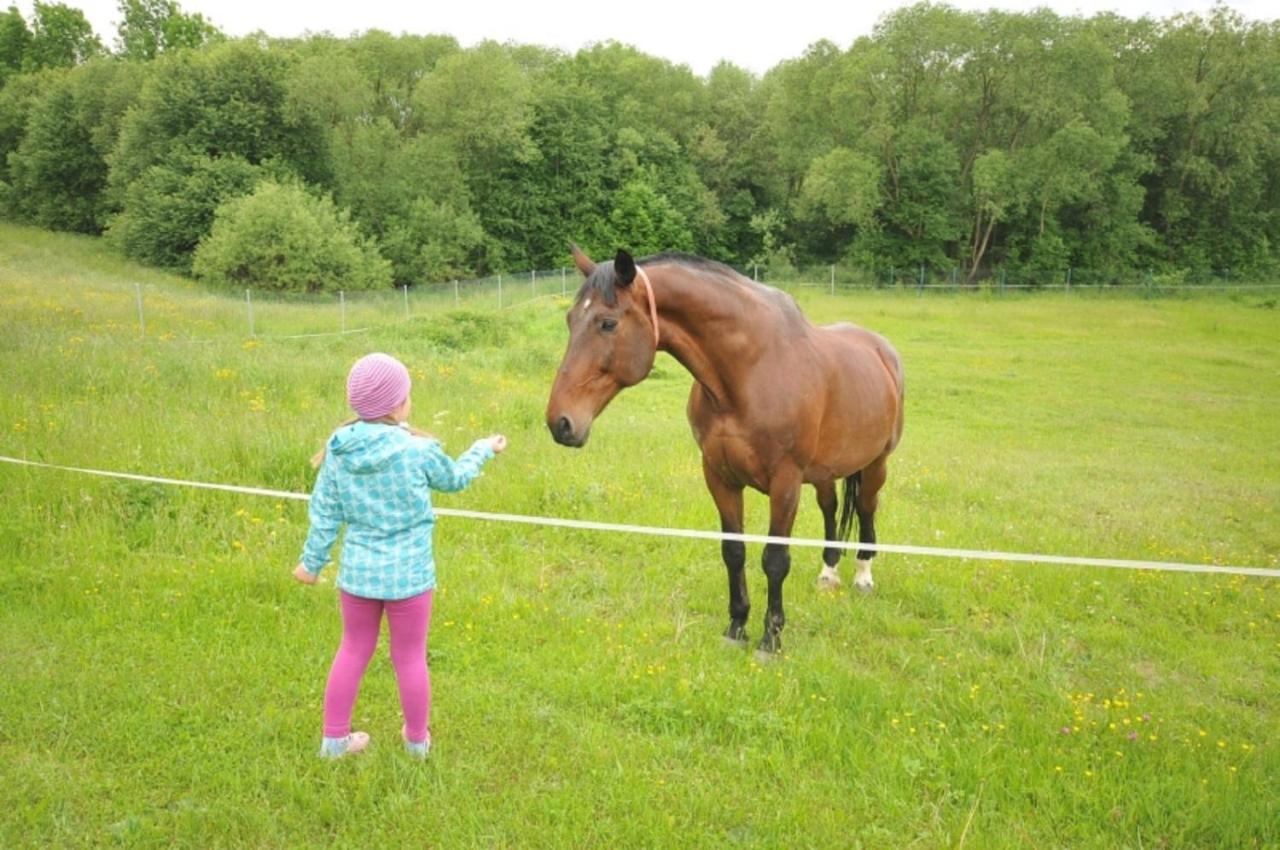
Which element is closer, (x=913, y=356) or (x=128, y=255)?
(x=913, y=356)

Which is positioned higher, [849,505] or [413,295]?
[413,295]

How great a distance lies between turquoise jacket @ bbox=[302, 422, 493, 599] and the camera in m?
3.05

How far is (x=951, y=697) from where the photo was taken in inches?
164

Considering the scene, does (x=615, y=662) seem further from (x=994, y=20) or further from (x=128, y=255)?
(x=994, y=20)

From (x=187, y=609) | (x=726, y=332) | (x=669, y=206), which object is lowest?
(x=187, y=609)

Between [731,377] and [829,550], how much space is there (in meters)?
2.29

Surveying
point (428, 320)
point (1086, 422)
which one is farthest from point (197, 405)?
point (1086, 422)

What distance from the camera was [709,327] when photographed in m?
4.41

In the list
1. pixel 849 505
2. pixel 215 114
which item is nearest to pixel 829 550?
pixel 849 505

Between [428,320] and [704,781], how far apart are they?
716 inches

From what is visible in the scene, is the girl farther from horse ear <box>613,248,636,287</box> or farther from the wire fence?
the wire fence

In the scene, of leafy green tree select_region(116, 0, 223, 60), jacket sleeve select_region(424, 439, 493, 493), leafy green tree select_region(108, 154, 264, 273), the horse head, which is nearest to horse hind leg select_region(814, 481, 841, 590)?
the horse head

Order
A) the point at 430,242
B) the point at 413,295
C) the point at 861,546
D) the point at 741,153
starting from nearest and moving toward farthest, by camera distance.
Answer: the point at 861,546 → the point at 413,295 → the point at 430,242 → the point at 741,153

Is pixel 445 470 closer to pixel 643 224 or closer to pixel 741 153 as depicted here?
pixel 643 224
